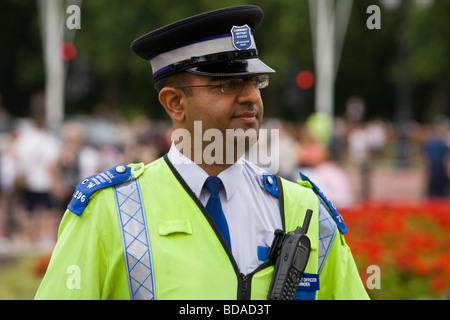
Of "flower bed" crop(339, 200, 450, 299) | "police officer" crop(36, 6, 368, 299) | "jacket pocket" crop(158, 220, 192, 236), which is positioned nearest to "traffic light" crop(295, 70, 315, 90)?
"flower bed" crop(339, 200, 450, 299)

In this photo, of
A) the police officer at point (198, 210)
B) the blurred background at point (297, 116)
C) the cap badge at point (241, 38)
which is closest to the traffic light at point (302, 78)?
the blurred background at point (297, 116)

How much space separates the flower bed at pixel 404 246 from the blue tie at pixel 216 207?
12.6 feet

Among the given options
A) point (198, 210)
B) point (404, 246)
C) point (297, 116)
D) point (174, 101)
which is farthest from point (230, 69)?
point (297, 116)

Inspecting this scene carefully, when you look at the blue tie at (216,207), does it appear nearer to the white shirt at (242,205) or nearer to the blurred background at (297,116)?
the white shirt at (242,205)

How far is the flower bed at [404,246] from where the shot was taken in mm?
6348

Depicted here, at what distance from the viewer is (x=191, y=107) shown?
2.54 metres

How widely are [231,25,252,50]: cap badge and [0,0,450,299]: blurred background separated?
1446 mm

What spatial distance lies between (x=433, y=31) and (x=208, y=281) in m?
40.0

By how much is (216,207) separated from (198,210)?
0.26ft

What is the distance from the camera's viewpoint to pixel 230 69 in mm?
2469

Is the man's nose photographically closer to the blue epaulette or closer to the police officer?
the police officer

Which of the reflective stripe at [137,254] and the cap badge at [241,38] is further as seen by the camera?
the cap badge at [241,38]

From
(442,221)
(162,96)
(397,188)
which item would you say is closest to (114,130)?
(397,188)

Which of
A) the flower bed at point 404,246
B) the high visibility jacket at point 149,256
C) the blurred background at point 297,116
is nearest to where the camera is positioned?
the high visibility jacket at point 149,256
